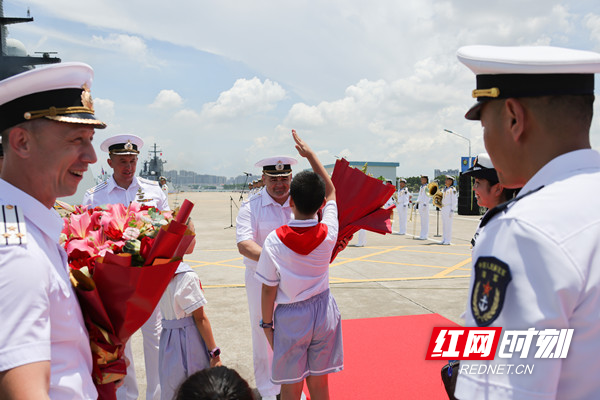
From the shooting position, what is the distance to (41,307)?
1.05 meters

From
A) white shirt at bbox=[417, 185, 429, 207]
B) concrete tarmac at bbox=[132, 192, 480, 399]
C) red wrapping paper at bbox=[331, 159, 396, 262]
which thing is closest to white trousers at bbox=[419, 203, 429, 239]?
white shirt at bbox=[417, 185, 429, 207]

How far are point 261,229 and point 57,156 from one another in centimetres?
254

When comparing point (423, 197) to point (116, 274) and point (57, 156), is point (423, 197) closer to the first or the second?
point (116, 274)

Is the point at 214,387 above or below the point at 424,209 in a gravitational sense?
above

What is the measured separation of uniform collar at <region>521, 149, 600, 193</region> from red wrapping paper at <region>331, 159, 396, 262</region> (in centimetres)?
201

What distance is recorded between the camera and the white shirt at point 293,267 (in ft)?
8.72

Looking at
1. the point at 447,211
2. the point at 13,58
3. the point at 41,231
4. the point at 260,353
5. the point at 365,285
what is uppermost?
the point at 13,58

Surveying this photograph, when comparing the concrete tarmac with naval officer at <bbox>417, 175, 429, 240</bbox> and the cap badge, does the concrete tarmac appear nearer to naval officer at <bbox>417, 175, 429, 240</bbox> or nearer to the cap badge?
naval officer at <bbox>417, 175, 429, 240</bbox>

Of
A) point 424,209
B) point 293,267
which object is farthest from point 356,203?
point 424,209

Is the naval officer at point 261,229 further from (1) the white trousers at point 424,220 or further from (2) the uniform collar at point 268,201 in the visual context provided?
(1) the white trousers at point 424,220

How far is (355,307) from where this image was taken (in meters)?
5.99

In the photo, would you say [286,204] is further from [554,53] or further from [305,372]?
[554,53]

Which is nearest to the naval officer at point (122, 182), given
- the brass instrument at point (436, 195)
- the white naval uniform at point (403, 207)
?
the brass instrument at point (436, 195)

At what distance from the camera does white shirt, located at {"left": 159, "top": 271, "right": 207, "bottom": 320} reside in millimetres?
2680
